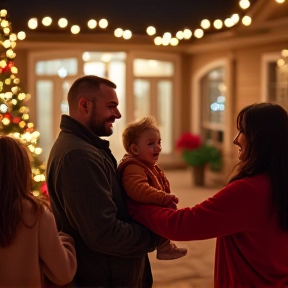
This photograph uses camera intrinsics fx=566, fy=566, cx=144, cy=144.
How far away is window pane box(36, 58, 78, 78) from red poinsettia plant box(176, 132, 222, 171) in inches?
134

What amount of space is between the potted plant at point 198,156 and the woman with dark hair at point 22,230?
10086 mm

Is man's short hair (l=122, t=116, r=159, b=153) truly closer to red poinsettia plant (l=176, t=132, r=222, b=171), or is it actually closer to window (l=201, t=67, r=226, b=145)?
red poinsettia plant (l=176, t=132, r=222, b=171)

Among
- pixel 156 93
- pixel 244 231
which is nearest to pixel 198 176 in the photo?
pixel 156 93

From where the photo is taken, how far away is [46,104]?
14.2 metres

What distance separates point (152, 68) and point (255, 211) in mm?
12711

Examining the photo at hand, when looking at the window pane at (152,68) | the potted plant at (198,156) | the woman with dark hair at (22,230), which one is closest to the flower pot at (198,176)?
the potted plant at (198,156)

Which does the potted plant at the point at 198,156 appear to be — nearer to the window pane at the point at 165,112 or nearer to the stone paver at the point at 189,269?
the window pane at the point at 165,112

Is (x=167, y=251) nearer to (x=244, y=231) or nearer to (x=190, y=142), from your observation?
(x=244, y=231)

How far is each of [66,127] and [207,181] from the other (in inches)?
418

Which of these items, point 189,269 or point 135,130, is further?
point 189,269

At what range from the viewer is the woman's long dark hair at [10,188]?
224 cm

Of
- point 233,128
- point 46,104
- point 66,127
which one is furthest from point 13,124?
point 46,104

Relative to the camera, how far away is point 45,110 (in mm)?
14172

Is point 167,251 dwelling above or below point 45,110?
below
